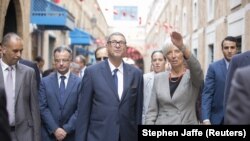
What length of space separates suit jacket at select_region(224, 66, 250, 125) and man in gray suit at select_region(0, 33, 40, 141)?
358cm

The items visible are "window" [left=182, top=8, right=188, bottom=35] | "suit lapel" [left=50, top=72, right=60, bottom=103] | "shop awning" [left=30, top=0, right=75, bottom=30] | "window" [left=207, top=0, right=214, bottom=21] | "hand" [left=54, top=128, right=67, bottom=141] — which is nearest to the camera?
"hand" [left=54, top=128, right=67, bottom=141]

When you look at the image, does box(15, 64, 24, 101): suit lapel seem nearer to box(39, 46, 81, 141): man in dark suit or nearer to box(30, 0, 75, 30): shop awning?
box(39, 46, 81, 141): man in dark suit

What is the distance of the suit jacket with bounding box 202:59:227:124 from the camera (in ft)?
23.0

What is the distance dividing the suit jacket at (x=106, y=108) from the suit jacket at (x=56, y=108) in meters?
1.05

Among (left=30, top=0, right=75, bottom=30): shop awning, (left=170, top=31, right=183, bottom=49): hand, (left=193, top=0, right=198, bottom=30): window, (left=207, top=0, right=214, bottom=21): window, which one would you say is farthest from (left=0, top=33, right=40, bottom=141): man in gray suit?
(left=193, top=0, right=198, bottom=30): window

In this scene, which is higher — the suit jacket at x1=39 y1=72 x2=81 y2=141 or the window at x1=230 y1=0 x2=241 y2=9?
the window at x1=230 y1=0 x2=241 y2=9

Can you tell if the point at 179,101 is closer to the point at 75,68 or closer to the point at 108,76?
the point at 108,76

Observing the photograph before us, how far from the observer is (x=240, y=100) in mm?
2178

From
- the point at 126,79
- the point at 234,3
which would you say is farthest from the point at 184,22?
the point at 126,79

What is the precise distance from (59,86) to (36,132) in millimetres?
1142

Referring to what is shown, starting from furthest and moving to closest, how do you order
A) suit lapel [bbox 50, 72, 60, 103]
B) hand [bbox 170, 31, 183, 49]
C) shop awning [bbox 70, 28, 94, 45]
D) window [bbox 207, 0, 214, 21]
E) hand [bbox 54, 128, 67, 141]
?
shop awning [bbox 70, 28, 94, 45], window [bbox 207, 0, 214, 21], suit lapel [bbox 50, 72, 60, 103], hand [bbox 54, 128, 67, 141], hand [bbox 170, 31, 183, 49]

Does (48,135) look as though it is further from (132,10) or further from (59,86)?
(132,10)

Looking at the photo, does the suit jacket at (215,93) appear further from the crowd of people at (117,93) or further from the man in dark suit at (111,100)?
the man in dark suit at (111,100)

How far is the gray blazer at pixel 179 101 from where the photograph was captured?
202 inches
